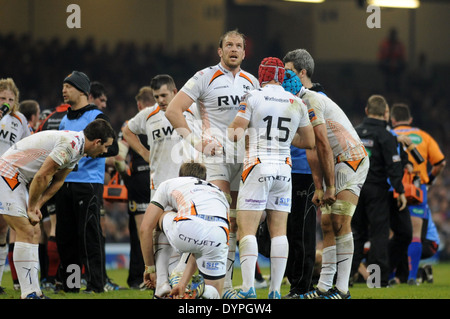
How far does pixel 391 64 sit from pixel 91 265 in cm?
1997

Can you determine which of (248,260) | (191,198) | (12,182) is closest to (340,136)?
(248,260)

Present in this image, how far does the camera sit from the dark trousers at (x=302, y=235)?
8312mm

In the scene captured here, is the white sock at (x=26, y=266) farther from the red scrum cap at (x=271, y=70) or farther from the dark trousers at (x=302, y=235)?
the red scrum cap at (x=271, y=70)

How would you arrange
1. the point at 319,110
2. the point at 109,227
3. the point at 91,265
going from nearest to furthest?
the point at 319,110 < the point at 91,265 < the point at 109,227

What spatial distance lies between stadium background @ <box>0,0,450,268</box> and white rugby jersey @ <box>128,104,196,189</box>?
9.99 meters

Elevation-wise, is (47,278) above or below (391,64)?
below

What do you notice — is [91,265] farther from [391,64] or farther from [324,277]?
[391,64]

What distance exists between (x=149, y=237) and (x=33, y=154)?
1756 mm

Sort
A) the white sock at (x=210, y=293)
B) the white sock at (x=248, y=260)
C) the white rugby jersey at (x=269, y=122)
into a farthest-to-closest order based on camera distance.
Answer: the white rugby jersey at (x=269, y=122) → the white sock at (x=248, y=260) → the white sock at (x=210, y=293)

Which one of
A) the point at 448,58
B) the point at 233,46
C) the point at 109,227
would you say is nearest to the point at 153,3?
the point at 109,227

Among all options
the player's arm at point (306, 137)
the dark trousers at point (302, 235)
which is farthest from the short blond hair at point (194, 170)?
the dark trousers at point (302, 235)

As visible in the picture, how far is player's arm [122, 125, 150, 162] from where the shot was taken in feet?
32.6

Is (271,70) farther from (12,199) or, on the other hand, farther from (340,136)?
(12,199)

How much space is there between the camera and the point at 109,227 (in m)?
20.1
